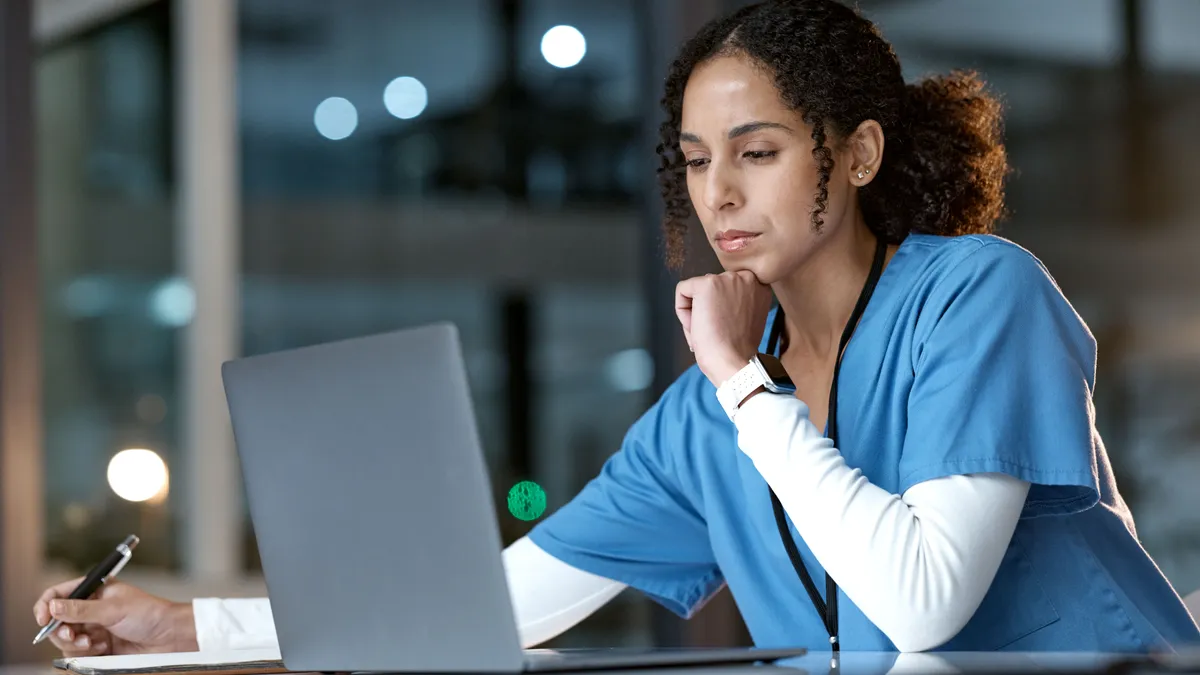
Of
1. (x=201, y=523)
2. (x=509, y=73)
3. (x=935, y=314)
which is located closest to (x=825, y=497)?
(x=935, y=314)

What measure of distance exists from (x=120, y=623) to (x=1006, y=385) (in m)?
0.86

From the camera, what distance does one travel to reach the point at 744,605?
138 centimetres

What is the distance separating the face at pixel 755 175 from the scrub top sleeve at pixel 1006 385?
0.17 meters

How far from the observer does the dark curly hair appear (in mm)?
1334

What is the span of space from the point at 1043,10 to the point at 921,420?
5.52ft

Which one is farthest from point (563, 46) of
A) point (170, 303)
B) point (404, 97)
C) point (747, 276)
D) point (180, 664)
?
point (180, 664)

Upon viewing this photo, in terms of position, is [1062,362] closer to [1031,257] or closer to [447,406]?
[1031,257]

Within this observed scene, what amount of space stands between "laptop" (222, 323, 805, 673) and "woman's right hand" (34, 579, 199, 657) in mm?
363

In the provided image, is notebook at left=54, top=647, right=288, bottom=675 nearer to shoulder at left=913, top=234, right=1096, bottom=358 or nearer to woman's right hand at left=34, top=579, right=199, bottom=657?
woman's right hand at left=34, top=579, right=199, bottom=657

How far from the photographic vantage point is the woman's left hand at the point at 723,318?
118cm

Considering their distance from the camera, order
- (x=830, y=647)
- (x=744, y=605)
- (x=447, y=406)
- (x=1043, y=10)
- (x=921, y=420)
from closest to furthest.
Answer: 1. (x=447, y=406)
2. (x=921, y=420)
3. (x=830, y=647)
4. (x=744, y=605)
5. (x=1043, y=10)

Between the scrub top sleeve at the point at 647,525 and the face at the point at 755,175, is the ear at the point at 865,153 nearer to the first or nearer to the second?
the face at the point at 755,175

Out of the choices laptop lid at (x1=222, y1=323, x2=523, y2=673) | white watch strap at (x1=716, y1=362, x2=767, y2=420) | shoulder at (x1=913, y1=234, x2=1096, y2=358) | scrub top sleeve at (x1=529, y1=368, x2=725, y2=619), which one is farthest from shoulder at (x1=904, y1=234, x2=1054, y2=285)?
laptop lid at (x1=222, y1=323, x2=523, y2=673)

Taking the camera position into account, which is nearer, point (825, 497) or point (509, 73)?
point (825, 497)
